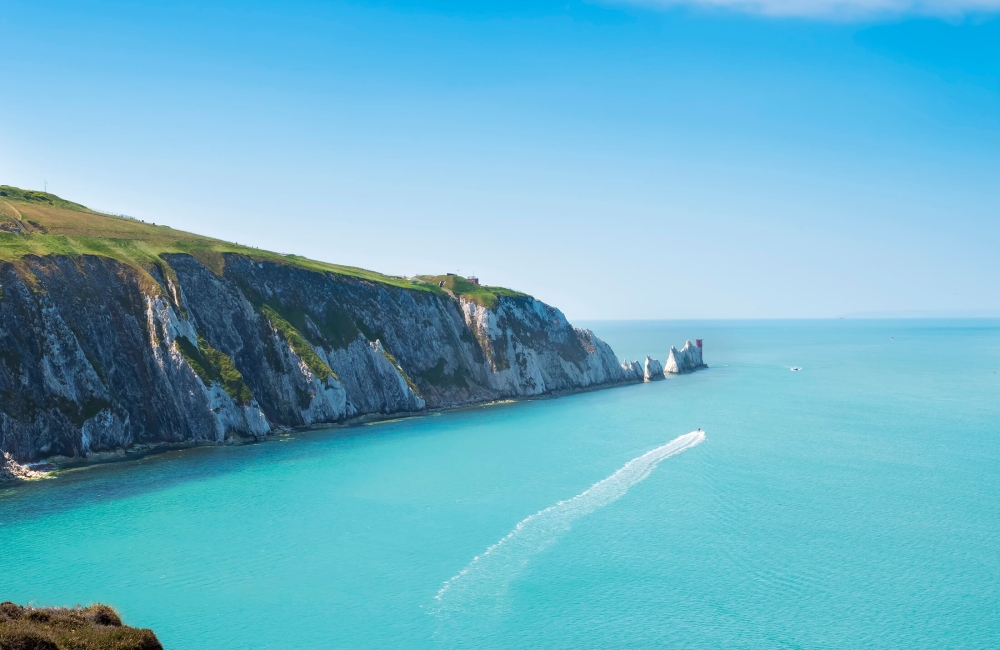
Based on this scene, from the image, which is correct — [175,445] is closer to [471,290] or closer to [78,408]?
[78,408]

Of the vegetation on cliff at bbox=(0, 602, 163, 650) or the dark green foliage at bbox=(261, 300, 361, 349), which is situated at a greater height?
the dark green foliage at bbox=(261, 300, 361, 349)

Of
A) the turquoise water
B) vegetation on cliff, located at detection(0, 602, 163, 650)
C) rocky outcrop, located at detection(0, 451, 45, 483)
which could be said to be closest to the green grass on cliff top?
rocky outcrop, located at detection(0, 451, 45, 483)

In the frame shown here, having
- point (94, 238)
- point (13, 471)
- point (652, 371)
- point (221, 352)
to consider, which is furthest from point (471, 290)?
point (13, 471)

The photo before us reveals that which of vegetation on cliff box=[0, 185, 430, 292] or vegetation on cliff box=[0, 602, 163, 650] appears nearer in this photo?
vegetation on cliff box=[0, 602, 163, 650]

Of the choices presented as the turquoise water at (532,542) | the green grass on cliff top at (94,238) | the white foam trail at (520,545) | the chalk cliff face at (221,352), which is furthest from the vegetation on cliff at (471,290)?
the white foam trail at (520,545)

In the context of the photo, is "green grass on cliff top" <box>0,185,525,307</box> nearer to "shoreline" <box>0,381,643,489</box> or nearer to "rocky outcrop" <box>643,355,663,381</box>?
"shoreline" <box>0,381,643,489</box>

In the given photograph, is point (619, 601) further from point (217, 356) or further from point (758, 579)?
point (217, 356)
